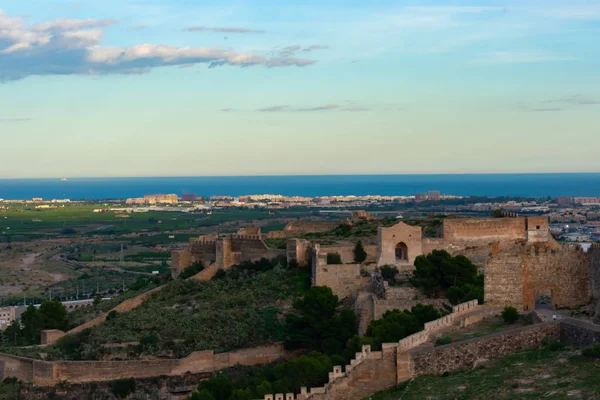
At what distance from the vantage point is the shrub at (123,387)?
3375cm

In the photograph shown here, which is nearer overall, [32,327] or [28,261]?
[32,327]

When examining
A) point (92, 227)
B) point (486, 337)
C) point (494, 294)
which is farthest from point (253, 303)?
point (92, 227)

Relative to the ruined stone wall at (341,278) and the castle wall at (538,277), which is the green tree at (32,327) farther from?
the castle wall at (538,277)

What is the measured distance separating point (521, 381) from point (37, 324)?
82.0 ft

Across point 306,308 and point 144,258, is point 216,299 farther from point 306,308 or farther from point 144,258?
point 144,258

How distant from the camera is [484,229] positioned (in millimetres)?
38375

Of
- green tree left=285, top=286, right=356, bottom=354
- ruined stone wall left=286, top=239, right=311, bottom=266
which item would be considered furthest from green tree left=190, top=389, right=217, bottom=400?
ruined stone wall left=286, top=239, right=311, bottom=266

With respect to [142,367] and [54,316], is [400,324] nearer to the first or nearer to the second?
[142,367]

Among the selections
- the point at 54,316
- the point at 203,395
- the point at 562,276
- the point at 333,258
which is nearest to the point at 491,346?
the point at 562,276

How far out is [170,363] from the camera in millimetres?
34188

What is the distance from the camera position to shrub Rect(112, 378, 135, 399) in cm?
3375

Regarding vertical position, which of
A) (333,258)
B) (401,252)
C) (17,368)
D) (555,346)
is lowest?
(17,368)

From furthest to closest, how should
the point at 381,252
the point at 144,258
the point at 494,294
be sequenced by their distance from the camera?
the point at 144,258
the point at 381,252
the point at 494,294

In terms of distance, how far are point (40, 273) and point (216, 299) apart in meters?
62.6
